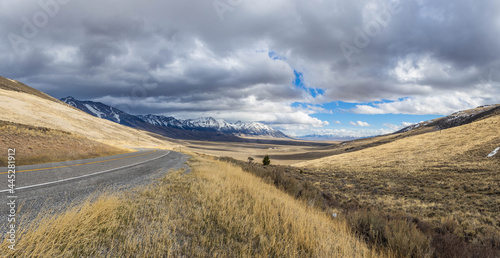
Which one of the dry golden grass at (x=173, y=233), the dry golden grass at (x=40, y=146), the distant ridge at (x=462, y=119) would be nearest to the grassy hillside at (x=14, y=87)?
the dry golden grass at (x=40, y=146)

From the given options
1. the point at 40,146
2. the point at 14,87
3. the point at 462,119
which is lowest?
the point at 40,146

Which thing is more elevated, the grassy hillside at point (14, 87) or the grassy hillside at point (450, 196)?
the grassy hillside at point (14, 87)

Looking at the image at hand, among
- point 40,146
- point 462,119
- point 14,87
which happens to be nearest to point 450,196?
point 40,146

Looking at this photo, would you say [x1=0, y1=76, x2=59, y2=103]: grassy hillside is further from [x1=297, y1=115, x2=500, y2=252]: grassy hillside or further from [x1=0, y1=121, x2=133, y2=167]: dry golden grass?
[x1=297, y1=115, x2=500, y2=252]: grassy hillside

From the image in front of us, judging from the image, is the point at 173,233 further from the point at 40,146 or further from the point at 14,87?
the point at 14,87

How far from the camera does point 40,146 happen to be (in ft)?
48.1

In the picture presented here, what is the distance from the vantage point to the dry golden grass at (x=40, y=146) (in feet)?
41.6

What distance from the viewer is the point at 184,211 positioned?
5.03 metres

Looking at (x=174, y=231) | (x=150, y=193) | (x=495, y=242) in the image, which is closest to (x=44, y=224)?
(x=174, y=231)

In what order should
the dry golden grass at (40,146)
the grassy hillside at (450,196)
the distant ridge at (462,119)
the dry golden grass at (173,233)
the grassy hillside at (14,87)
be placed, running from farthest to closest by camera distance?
the grassy hillside at (14,87), the distant ridge at (462,119), the dry golden grass at (40,146), the grassy hillside at (450,196), the dry golden grass at (173,233)

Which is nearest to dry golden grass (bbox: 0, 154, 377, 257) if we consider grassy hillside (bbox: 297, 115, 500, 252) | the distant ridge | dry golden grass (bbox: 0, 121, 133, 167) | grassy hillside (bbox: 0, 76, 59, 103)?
grassy hillside (bbox: 297, 115, 500, 252)

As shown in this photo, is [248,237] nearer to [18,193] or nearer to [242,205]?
[242,205]

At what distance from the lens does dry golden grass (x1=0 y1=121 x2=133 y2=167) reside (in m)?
12.7

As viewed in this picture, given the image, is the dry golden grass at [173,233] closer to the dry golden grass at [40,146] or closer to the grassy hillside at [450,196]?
the grassy hillside at [450,196]
